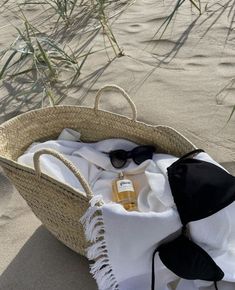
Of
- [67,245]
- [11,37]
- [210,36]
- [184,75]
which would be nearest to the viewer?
[67,245]

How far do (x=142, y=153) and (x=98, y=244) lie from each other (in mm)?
464

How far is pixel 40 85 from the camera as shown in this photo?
105 inches

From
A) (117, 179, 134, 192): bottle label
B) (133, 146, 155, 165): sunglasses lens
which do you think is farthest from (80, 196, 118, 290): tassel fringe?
(133, 146, 155, 165): sunglasses lens

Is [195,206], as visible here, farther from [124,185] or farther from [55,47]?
[55,47]

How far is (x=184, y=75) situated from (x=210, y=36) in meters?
0.42

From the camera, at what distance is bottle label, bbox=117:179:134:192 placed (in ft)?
5.53

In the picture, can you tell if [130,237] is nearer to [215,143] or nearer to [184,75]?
[215,143]

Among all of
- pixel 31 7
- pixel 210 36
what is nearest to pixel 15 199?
pixel 210 36

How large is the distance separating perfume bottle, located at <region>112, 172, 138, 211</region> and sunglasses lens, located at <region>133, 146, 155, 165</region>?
99 millimetres

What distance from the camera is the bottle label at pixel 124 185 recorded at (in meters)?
1.68

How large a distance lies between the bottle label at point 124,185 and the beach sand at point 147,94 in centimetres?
26

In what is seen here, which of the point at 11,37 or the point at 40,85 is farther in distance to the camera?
the point at 11,37

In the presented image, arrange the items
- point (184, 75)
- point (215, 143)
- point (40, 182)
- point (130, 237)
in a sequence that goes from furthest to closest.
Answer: point (184, 75), point (215, 143), point (40, 182), point (130, 237)

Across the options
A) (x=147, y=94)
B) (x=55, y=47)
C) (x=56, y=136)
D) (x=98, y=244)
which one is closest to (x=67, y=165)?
(x=98, y=244)
